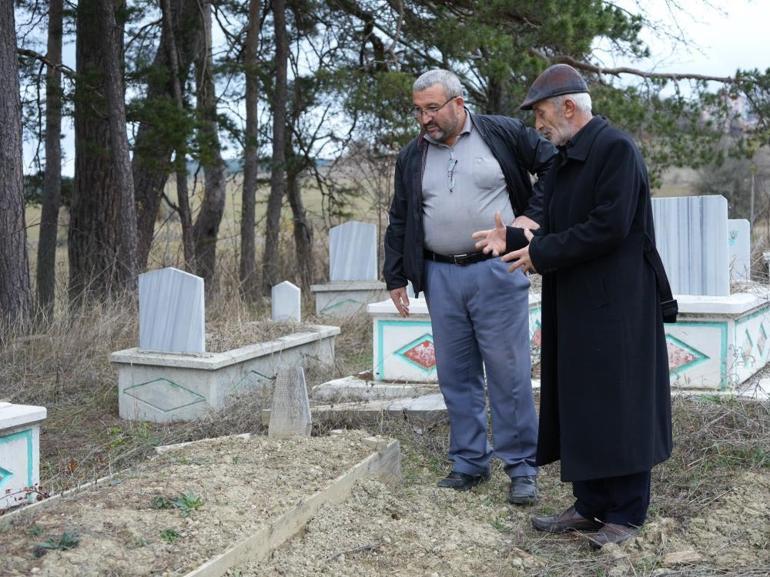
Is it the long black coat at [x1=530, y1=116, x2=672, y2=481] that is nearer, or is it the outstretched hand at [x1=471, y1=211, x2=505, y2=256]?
the long black coat at [x1=530, y1=116, x2=672, y2=481]

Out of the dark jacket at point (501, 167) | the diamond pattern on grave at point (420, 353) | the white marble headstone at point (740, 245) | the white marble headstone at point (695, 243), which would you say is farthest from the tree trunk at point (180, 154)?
the dark jacket at point (501, 167)

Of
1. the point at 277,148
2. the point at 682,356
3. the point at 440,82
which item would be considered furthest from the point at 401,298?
the point at 277,148

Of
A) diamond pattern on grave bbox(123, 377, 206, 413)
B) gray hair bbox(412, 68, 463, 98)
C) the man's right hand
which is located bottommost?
diamond pattern on grave bbox(123, 377, 206, 413)

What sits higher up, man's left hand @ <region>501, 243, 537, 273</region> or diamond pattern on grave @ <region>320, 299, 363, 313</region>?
man's left hand @ <region>501, 243, 537, 273</region>

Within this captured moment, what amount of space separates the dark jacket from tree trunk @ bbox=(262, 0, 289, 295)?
384 inches

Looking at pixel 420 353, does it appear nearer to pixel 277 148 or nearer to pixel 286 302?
pixel 286 302

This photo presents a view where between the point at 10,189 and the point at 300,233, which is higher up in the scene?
the point at 10,189

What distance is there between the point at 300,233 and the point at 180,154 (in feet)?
15.8

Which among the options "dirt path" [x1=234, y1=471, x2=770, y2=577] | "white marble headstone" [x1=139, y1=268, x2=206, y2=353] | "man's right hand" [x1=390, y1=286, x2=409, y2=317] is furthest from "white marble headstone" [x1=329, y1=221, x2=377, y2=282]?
"dirt path" [x1=234, y1=471, x2=770, y2=577]

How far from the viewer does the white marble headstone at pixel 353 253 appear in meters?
11.3

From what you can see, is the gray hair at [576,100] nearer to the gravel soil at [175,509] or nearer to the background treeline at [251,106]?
the gravel soil at [175,509]

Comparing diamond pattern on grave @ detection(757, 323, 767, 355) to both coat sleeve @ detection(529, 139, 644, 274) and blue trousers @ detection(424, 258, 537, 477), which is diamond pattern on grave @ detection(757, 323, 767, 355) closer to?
blue trousers @ detection(424, 258, 537, 477)

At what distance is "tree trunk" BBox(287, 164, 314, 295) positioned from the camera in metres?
14.7

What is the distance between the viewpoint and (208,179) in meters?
15.4
